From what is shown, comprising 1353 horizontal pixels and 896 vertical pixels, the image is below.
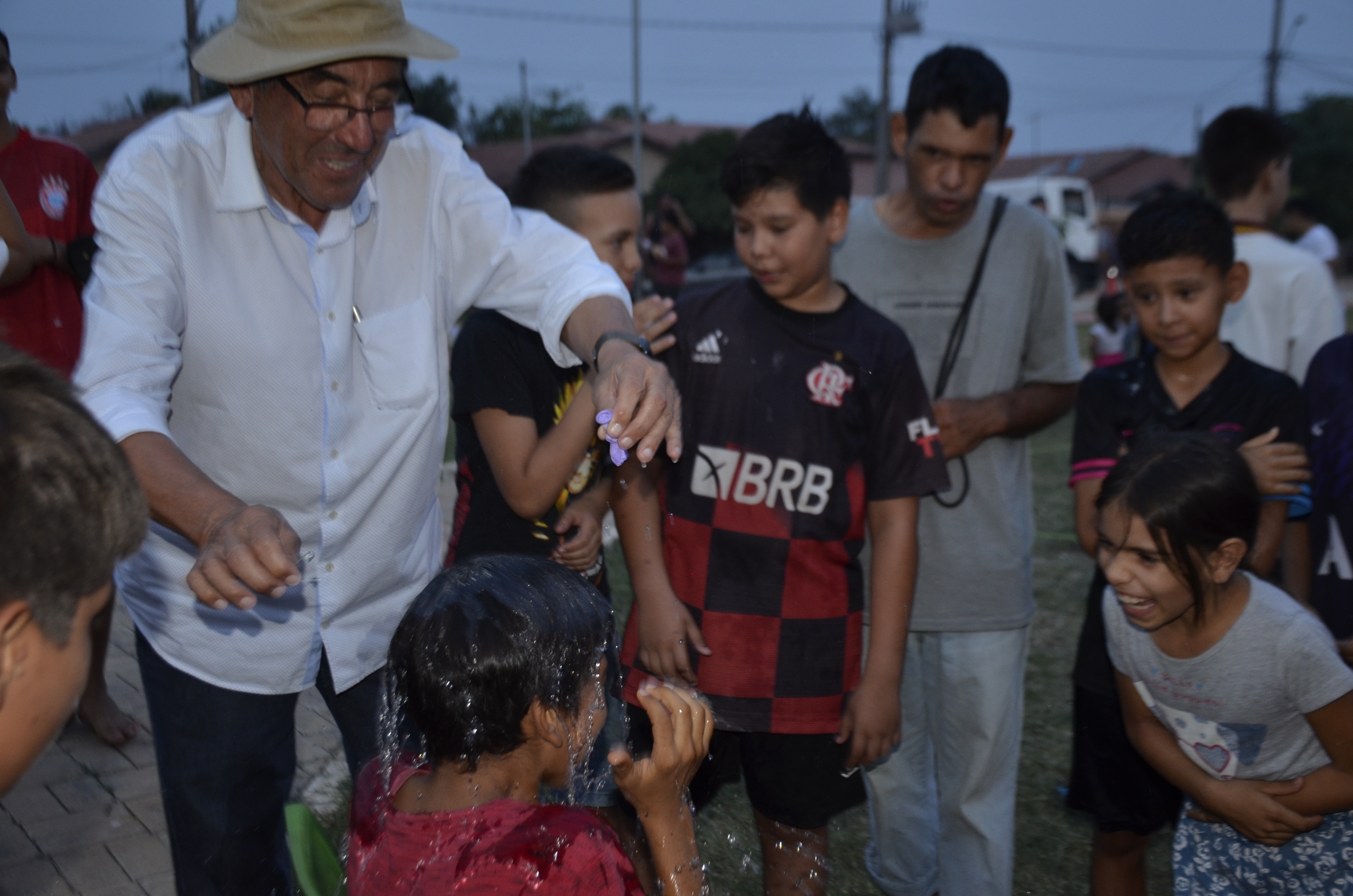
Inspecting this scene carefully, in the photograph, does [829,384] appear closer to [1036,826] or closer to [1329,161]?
[1036,826]

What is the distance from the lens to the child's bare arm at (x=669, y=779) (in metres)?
1.70

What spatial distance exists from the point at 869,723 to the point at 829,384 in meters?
0.83

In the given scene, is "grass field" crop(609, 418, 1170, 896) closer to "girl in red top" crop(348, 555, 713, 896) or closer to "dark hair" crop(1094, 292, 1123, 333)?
"girl in red top" crop(348, 555, 713, 896)

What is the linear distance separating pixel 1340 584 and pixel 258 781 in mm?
2562

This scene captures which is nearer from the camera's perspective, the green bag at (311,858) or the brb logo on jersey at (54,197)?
the green bag at (311,858)

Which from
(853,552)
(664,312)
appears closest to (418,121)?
(664,312)

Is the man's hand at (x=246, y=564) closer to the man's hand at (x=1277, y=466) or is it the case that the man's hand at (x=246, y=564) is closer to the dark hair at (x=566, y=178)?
the dark hair at (x=566, y=178)

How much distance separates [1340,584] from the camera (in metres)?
2.54

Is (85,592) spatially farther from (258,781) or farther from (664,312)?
(664,312)

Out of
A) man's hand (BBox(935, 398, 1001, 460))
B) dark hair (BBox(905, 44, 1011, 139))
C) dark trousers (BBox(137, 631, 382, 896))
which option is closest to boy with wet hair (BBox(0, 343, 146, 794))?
dark trousers (BBox(137, 631, 382, 896))

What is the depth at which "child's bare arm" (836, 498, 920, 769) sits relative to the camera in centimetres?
255

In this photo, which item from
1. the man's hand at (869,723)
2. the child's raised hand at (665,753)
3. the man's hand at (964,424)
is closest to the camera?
the child's raised hand at (665,753)

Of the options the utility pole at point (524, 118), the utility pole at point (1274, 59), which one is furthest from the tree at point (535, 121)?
the utility pole at point (1274, 59)

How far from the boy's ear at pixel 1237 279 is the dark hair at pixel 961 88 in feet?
2.45
